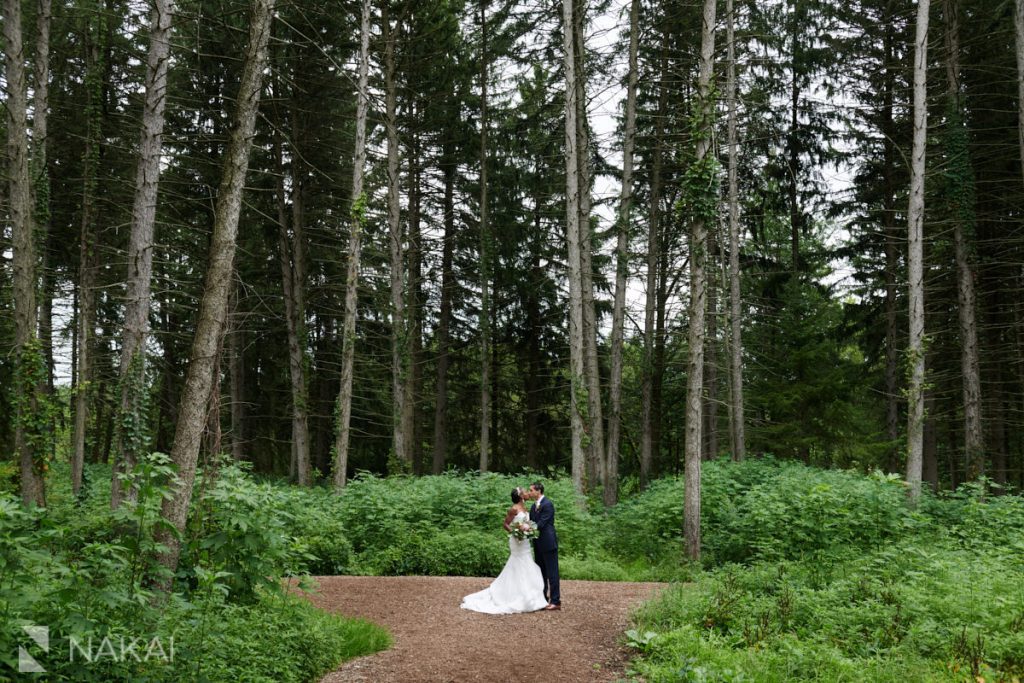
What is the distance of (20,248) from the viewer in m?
11.1

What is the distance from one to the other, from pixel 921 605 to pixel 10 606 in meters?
8.37

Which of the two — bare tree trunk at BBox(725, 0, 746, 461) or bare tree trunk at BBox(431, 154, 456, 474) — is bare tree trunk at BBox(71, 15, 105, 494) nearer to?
bare tree trunk at BBox(431, 154, 456, 474)

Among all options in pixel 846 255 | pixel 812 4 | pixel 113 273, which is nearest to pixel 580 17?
pixel 812 4

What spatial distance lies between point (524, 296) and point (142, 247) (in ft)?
57.5

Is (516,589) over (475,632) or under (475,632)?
over

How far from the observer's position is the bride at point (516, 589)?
9.09 m

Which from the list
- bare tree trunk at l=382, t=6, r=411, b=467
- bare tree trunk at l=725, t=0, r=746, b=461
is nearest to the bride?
bare tree trunk at l=382, t=6, r=411, b=467

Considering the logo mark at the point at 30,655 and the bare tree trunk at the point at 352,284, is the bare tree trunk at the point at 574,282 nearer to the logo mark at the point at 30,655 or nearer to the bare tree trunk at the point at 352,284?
the bare tree trunk at the point at 352,284

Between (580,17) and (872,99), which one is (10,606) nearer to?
(580,17)

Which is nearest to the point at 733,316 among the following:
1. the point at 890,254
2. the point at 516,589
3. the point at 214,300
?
the point at 890,254

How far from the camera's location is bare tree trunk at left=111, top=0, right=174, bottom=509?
1088cm

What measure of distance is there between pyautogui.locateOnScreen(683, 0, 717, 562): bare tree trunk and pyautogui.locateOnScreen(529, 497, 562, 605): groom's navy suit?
3.40 metres

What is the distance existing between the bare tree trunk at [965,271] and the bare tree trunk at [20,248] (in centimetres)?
2031

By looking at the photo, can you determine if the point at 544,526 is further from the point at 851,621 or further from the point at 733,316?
the point at 733,316
